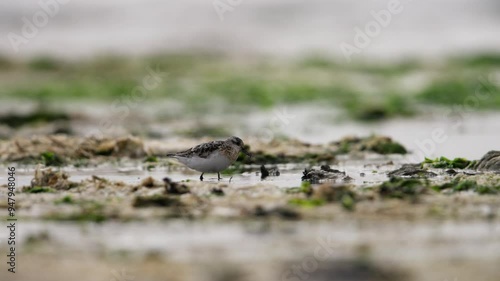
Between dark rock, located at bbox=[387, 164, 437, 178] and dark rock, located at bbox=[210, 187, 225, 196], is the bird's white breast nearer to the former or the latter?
dark rock, located at bbox=[210, 187, 225, 196]

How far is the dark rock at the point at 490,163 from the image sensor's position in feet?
46.1

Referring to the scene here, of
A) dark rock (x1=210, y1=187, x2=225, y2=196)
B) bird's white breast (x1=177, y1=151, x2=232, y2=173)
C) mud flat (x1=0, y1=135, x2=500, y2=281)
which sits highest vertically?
bird's white breast (x1=177, y1=151, x2=232, y2=173)

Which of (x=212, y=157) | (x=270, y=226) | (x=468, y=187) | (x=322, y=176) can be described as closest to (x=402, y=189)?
(x=468, y=187)

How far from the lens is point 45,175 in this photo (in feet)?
44.0

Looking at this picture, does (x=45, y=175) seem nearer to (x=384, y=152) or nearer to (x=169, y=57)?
(x=384, y=152)

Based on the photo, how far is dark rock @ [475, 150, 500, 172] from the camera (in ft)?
46.1

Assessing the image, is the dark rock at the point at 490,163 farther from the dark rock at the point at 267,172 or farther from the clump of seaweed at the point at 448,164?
the dark rock at the point at 267,172

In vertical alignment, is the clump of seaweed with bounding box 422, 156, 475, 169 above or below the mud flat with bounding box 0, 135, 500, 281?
above

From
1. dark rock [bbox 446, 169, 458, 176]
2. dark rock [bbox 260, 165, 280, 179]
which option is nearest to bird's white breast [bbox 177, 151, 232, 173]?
dark rock [bbox 260, 165, 280, 179]

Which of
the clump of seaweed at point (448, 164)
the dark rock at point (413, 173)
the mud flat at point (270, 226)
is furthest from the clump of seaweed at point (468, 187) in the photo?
the clump of seaweed at point (448, 164)

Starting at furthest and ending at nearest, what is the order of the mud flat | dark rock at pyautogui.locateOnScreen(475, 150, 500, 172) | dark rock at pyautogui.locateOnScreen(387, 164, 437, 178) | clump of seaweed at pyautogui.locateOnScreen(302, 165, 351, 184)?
1. dark rock at pyautogui.locateOnScreen(475, 150, 500, 172)
2. dark rock at pyautogui.locateOnScreen(387, 164, 437, 178)
3. clump of seaweed at pyautogui.locateOnScreen(302, 165, 351, 184)
4. the mud flat

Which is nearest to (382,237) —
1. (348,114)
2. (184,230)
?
(184,230)

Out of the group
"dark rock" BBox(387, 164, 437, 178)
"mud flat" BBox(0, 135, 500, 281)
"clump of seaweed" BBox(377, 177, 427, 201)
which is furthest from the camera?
"dark rock" BBox(387, 164, 437, 178)

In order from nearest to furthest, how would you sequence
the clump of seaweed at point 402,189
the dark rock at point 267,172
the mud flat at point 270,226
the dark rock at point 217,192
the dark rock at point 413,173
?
1. the mud flat at point 270,226
2. the clump of seaweed at point 402,189
3. the dark rock at point 217,192
4. the dark rock at point 413,173
5. the dark rock at point 267,172
